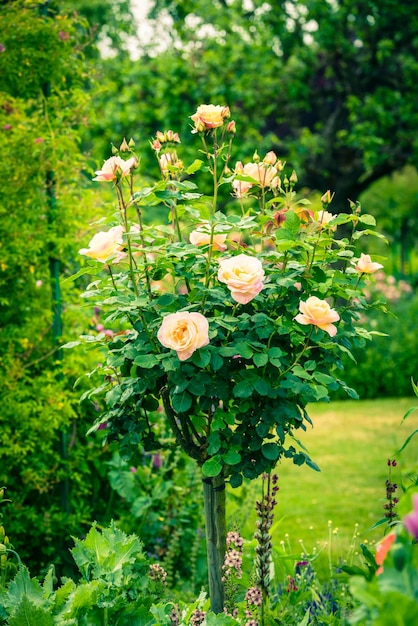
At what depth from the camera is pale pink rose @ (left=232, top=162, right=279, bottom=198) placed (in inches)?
87.1

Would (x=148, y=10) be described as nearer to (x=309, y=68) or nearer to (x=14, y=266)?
(x=309, y=68)

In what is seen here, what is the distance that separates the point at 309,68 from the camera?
368 inches

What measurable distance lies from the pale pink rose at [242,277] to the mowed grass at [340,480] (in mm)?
1155

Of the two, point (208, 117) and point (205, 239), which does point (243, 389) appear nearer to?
point (205, 239)

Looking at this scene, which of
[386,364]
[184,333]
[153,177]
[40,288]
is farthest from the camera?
[153,177]

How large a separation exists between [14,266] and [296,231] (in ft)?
5.85

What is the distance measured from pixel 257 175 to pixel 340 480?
4.04 m

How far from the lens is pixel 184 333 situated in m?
1.90

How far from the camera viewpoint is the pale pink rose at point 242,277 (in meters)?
1.92

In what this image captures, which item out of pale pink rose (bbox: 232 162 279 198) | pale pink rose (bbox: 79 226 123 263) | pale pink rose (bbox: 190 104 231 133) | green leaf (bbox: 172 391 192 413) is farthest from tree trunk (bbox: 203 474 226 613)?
pale pink rose (bbox: 190 104 231 133)

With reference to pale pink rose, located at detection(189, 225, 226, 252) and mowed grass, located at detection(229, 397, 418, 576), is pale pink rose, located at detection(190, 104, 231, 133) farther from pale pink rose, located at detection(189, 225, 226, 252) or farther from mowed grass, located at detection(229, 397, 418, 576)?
mowed grass, located at detection(229, 397, 418, 576)

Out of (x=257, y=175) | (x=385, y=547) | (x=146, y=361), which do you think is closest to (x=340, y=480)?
(x=257, y=175)

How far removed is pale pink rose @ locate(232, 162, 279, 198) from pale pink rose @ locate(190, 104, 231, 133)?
20 centimetres

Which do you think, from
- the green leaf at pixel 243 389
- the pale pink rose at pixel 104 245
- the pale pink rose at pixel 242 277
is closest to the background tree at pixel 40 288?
the pale pink rose at pixel 104 245
